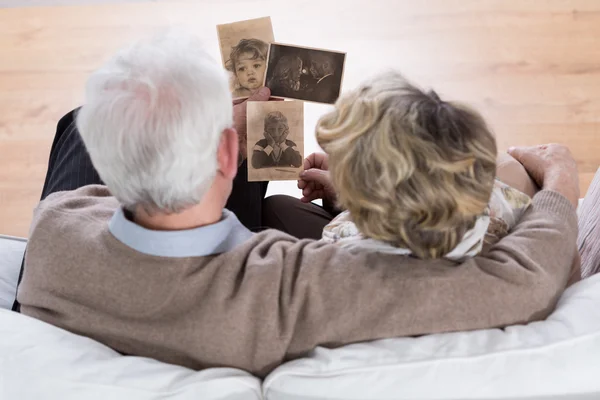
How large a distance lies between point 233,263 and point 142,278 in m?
0.15

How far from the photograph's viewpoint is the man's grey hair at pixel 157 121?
101 cm

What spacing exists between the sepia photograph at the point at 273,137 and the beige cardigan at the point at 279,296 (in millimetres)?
508

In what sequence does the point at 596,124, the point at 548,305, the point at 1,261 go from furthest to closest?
1. the point at 596,124
2. the point at 1,261
3. the point at 548,305

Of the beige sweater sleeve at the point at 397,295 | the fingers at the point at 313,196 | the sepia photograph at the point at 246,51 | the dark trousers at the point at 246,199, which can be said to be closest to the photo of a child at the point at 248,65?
the sepia photograph at the point at 246,51

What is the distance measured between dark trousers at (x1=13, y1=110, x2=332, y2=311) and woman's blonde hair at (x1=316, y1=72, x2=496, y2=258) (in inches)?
19.4

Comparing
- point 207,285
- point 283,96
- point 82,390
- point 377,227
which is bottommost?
point 82,390

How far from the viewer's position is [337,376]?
3.38 ft

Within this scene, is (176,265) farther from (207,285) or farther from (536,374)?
(536,374)

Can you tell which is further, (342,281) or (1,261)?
(1,261)

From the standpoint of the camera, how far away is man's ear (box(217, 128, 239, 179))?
A: 3.59ft

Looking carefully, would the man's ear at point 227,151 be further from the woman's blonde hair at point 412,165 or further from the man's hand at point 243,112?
the man's hand at point 243,112

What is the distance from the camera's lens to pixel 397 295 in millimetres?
1062

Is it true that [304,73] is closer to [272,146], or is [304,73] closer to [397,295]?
[272,146]

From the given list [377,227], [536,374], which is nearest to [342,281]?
[377,227]
